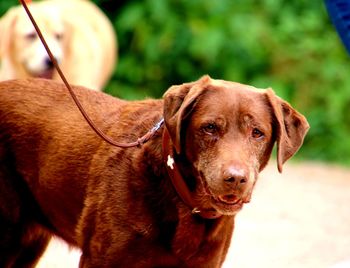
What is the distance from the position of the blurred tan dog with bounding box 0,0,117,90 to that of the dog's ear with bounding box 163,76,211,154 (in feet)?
19.5

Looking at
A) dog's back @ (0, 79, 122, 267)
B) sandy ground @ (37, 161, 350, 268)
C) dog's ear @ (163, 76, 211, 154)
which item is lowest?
sandy ground @ (37, 161, 350, 268)

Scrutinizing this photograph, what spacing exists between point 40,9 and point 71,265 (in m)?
4.69

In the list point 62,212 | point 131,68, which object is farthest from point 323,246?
point 131,68

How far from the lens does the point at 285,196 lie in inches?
353

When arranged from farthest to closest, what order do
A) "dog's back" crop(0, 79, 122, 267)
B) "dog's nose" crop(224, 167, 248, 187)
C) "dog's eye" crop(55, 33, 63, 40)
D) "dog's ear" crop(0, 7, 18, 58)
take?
"dog's eye" crop(55, 33, 63, 40) → "dog's ear" crop(0, 7, 18, 58) → "dog's back" crop(0, 79, 122, 267) → "dog's nose" crop(224, 167, 248, 187)

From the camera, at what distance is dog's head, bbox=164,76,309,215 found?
3.62 m

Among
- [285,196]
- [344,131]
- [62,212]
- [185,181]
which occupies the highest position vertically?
[185,181]

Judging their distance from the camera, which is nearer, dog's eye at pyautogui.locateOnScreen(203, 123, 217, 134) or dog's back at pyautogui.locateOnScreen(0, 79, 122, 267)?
dog's eye at pyautogui.locateOnScreen(203, 123, 217, 134)

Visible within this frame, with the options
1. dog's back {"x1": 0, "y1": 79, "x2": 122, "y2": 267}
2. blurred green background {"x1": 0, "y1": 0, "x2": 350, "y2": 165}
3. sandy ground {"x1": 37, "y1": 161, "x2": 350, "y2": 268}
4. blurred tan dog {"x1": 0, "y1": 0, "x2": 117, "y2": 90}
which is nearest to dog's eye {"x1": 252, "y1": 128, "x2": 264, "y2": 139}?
dog's back {"x1": 0, "y1": 79, "x2": 122, "y2": 267}

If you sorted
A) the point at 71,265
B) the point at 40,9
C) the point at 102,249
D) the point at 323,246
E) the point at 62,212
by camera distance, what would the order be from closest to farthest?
the point at 102,249, the point at 62,212, the point at 71,265, the point at 323,246, the point at 40,9

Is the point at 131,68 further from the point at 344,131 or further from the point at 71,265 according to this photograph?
the point at 71,265

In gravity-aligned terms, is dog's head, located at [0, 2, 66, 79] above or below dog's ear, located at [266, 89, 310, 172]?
below

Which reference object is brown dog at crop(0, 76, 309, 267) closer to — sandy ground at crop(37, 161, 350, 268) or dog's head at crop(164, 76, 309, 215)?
dog's head at crop(164, 76, 309, 215)

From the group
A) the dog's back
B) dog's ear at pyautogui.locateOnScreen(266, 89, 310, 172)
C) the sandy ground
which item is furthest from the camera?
the sandy ground
